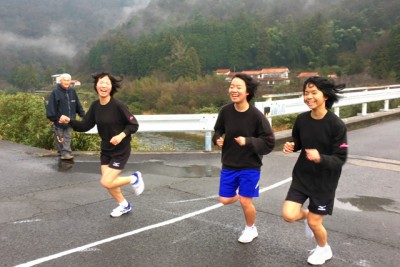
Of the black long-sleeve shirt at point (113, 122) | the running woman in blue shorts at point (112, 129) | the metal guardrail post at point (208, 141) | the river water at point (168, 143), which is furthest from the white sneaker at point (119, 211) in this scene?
the river water at point (168, 143)

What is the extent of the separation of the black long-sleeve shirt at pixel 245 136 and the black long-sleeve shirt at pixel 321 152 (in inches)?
12.9

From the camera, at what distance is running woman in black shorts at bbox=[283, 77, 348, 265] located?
331 cm

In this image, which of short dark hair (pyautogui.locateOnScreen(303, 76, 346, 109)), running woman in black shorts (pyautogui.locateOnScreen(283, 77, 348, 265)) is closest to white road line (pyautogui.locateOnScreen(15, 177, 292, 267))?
running woman in black shorts (pyautogui.locateOnScreen(283, 77, 348, 265))

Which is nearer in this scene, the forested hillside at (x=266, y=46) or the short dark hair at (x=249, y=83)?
the short dark hair at (x=249, y=83)

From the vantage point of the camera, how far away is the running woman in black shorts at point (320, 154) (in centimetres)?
331

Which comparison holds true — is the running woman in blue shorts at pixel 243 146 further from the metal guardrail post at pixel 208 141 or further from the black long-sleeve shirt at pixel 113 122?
the metal guardrail post at pixel 208 141

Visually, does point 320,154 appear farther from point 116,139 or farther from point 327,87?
point 116,139

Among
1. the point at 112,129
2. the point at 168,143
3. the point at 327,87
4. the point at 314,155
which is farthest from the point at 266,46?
the point at 314,155

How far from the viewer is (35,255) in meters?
3.63

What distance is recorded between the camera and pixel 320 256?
3.48m

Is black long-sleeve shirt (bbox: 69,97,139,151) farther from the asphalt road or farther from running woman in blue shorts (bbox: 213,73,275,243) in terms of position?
running woman in blue shorts (bbox: 213,73,275,243)

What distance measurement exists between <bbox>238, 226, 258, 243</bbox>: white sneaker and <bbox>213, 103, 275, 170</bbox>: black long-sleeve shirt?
66 centimetres

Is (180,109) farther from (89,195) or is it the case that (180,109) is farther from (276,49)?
(89,195)

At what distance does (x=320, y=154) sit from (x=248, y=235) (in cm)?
122
